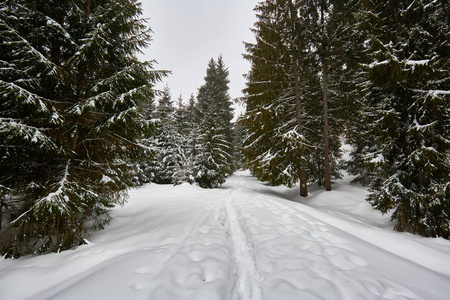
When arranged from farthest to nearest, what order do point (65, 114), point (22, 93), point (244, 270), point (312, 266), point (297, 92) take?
point (297, 92), point (65, 114), point (22, 93), point (244, 270), point (312, 266)

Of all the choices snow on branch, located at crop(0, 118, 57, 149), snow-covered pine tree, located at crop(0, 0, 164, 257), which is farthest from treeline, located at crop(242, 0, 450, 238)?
snow on branch, located at crop(0, 118, 57, 149)

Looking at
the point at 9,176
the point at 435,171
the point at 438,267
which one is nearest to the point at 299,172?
the point at 435,171

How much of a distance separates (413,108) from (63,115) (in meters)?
11.1

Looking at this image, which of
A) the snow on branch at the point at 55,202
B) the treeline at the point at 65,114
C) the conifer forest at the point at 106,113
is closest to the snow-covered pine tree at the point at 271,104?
the conifer forest at the point at 106,113

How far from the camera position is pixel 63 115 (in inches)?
188

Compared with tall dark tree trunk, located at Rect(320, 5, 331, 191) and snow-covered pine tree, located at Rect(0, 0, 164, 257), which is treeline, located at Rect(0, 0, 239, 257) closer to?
snow-covered pine tree, located at Rect(0, 0, 164, 257)

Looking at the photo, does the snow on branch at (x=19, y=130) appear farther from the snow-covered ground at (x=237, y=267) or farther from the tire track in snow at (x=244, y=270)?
the tire track in snow at (x=244, y=270)

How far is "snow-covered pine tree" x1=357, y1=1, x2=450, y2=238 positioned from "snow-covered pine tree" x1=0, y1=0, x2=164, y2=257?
8.25 meters

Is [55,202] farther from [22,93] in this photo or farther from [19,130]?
[22,93]

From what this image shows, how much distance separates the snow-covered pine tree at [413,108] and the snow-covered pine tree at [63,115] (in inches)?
325

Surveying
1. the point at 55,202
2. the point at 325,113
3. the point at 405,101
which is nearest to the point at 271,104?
the point at 325,113

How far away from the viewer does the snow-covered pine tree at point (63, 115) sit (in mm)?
4133

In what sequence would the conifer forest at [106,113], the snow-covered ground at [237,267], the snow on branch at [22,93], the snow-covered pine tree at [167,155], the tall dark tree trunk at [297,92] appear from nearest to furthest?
1. the snow-covered ground at [237,267]
2. the snow on branch at [22,93]
3. the conifer forest at [106,113]
4. the tall dark tree trunk at [297,92]
5. the snow-covered pine tree at [167,155]

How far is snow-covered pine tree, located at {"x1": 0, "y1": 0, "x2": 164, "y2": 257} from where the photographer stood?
13.6 ft
